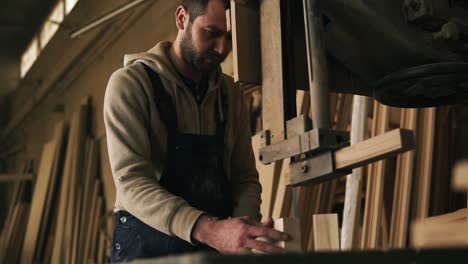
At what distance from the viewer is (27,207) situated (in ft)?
27.2

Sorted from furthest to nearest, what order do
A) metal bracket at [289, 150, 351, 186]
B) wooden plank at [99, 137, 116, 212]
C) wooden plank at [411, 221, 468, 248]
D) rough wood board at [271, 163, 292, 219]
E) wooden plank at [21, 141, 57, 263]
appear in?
1. wooden plank at [21, 141, 57, 263]
2. wooden plank at [99, 137, 116, 212]
3. rough wood board at [271, 163, 292, 219]
4. metal bracket at [289, 150, 351, 186]
5. wooden plank at [411, 221, 468, 248]

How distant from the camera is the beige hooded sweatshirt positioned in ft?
6.57

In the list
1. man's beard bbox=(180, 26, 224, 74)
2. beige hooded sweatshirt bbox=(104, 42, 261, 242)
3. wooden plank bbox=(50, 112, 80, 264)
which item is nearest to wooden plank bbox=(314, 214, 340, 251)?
beige hooded sweatshirt bbox=(104, 42, 261, 242)

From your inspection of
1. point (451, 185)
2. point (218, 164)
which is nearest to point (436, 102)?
point (218, 164)

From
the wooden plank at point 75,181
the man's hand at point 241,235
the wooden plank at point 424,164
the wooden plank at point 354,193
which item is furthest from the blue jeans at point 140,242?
the wooden plank at point 75,181

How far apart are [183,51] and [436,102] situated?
824mm

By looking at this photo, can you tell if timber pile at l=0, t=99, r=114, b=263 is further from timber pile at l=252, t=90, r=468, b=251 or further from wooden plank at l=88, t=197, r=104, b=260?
timber pile at l=252, t=90, r=468, b=251

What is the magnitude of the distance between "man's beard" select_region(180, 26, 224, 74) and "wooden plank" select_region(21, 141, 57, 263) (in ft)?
18.5

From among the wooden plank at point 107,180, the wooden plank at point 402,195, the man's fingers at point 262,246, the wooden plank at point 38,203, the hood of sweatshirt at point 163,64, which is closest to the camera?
the man's fingers at point 262,246

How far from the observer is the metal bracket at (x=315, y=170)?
160 cm

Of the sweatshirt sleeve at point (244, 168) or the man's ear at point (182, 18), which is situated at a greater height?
the man's ear at point (182, 18)

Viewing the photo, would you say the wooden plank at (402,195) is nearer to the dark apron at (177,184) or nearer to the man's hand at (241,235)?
the dark apron at (177,184)

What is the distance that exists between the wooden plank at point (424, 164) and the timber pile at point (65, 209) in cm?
353

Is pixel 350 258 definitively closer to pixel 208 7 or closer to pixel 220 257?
pixel 220 257
